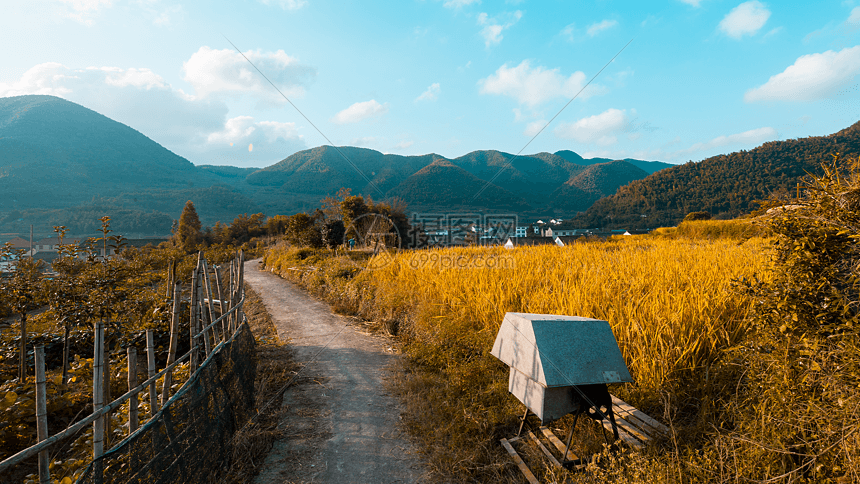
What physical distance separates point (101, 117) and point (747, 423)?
23332 centimetres

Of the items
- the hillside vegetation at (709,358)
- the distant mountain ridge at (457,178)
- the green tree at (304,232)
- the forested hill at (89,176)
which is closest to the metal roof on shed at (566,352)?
the hillside vegetation at (709,358)

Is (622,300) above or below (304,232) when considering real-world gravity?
below

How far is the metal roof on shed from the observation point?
7.36 feet

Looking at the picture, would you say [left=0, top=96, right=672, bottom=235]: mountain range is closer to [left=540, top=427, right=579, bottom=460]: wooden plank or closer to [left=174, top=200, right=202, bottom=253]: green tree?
[left=174, top=200, right=202, bottom=253]: green tree

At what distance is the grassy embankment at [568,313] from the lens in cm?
286

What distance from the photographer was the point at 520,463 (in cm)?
265

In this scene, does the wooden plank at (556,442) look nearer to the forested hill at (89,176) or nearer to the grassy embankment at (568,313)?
the grassy embankment at (568,313)

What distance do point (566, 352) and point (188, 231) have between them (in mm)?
33717

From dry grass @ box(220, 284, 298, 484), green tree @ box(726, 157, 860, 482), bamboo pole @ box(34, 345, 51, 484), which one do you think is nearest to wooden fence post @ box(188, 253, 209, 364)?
dry grass @ box(220, 284, 298, 484)

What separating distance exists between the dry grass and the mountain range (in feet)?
125

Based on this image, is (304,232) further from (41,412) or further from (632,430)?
(632,430)

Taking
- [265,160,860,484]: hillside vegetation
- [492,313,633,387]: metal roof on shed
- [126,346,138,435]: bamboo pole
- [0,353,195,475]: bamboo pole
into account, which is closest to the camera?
[0,353,195,475]: bamboo pole

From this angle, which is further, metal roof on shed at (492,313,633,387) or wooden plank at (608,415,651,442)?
wooden plank at (608,415,651,442)

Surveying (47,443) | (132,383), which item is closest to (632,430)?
(47,443)
